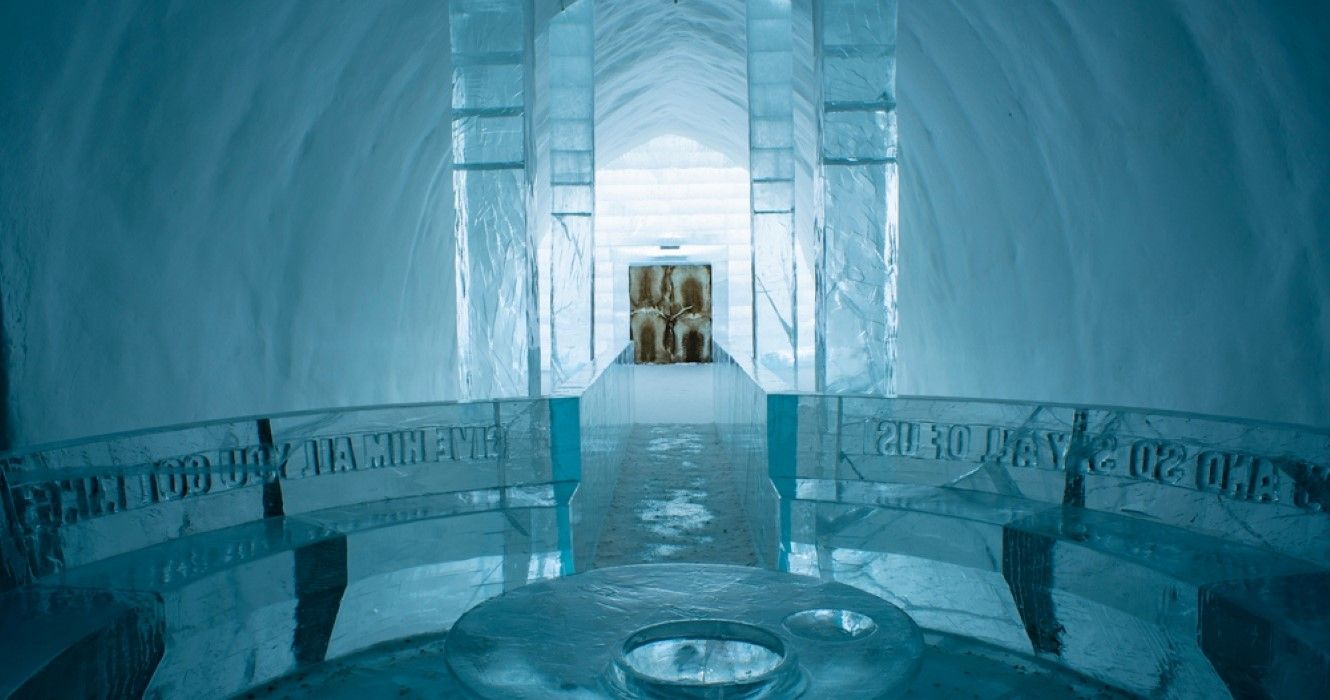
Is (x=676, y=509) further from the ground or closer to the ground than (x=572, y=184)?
closer to the ground

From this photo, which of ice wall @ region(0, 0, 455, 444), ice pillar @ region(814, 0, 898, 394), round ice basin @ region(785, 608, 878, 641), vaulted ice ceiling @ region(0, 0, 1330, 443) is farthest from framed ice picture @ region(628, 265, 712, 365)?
round ice basin @ region(785, 608, 878, 641)

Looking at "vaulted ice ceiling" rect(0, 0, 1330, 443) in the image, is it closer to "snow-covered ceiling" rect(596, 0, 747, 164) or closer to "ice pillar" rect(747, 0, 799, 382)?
"ice pillar" rect(747, 0, 799, 382)

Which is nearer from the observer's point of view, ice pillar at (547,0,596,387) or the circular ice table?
the circular ice table

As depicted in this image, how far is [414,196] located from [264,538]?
604 cm

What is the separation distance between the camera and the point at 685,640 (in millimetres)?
2574

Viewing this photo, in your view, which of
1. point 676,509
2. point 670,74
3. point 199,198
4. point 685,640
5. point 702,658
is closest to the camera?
point 702,658

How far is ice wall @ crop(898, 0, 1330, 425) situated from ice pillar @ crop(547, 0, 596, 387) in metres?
2.91

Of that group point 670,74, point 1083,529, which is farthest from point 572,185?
point 1083,529

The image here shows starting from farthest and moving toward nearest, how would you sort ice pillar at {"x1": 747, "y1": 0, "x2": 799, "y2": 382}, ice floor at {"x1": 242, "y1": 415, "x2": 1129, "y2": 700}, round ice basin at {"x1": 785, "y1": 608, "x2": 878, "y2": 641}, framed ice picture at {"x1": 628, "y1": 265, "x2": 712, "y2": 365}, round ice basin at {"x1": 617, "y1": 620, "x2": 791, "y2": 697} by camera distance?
framed ice picture at {"x1": 628, "y1": 265, "x2": 712, "y2": 365} → ice pillar at {"x1": 747, "y1": 0, "x2": 799, "y2": 382} → ice floor at {"x1": 242, "y1": 415, "x2": 1129, "y2": 700} → round ice basin at {"x1": 785, "y1": 608, "x2": 878, "y2": 641} → round ice basin at {"x1": 617, "y1": 620, "x2": 791, "y2": 697}

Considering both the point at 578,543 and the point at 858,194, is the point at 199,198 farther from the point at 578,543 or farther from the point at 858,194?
the point at 858,194

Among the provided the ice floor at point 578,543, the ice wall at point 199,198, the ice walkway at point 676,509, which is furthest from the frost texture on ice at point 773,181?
the ice floor at point 578,543

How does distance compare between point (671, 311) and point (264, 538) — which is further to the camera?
point (671, 311)

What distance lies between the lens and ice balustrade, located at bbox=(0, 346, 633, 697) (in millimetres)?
2678

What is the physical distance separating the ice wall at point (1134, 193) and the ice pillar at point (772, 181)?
4.03 feet
